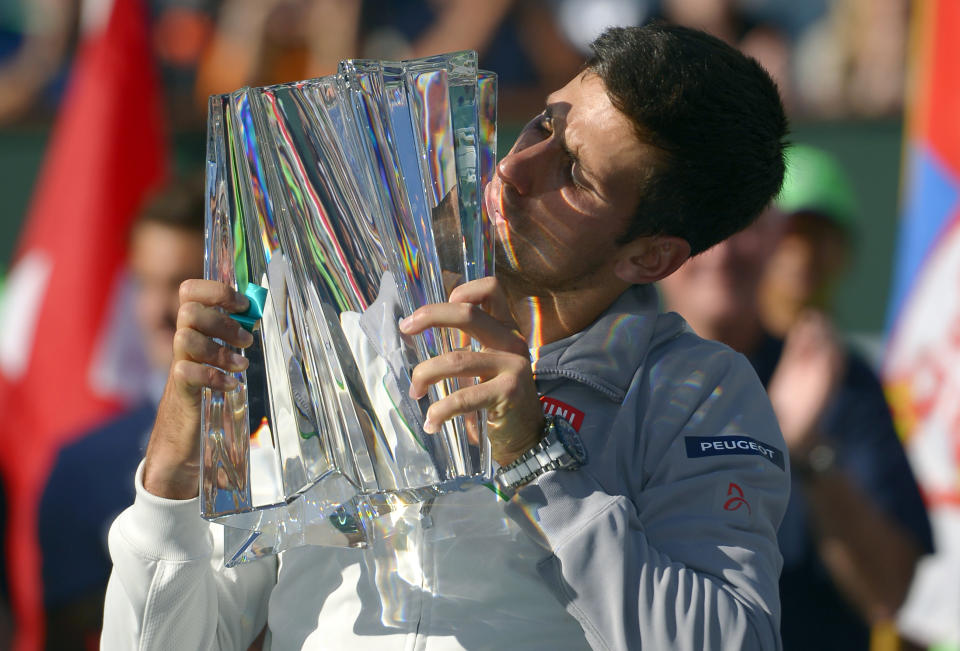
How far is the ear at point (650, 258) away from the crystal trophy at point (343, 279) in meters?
0.24

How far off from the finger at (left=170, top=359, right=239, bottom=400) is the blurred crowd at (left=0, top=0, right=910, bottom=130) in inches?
142

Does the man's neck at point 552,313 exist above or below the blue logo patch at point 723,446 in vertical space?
above

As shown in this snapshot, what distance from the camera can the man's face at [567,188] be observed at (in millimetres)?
1370

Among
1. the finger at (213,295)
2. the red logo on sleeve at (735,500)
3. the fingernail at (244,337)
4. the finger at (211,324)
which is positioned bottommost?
the red logo on sleeve at (735,500)

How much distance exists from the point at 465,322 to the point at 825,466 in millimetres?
2011

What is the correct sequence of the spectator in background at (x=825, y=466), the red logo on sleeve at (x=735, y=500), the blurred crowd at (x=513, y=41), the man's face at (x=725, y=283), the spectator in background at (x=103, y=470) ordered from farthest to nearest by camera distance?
the blurred crowd at (x=513, y=41)
the spectator in background at (x=103, y=470)
the man's face at (x=725, y=283)
the spectator in background at (x=825, y=466)
the red logo on sleeve at (x=735, y=500)

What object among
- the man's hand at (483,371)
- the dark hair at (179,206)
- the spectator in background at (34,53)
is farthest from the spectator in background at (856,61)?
the man's hand at (483,371)

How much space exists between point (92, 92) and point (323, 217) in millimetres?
3459

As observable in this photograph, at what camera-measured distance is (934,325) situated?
11.6 feet

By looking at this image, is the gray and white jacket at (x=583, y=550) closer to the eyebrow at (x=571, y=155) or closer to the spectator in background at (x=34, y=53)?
the eyebrow at (x=571, y=155)

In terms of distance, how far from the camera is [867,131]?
4914mm

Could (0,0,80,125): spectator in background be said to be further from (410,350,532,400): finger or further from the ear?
(410,350,532,400): finger

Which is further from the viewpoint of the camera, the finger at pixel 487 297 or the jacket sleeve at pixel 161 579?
the jacket sleeve at pixel 161 579

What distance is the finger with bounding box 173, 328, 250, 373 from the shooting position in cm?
125
